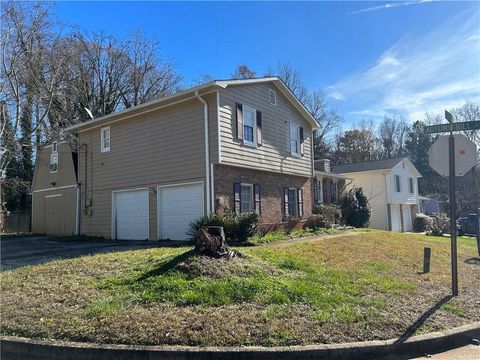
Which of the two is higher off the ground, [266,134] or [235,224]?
[266,134]

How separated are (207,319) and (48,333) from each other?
210 centimetres

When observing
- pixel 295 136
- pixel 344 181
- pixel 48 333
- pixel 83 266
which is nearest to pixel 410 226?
pixel 344 181

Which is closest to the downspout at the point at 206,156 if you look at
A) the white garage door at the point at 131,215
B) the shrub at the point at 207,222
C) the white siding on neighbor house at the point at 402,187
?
the shrub at the point at 207,222

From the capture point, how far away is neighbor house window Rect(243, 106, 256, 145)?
17.6 meters

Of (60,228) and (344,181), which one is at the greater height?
(344,181)

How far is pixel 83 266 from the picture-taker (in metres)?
9.50

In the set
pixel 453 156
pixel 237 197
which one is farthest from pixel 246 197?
pixel 453 156

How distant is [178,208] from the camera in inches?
674

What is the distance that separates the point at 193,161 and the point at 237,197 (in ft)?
7.23

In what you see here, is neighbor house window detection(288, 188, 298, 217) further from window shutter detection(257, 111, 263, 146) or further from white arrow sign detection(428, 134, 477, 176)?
white arrow sign detection(428, 134, 477, 176)

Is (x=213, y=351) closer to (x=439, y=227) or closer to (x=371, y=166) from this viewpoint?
(x=439, y=227)

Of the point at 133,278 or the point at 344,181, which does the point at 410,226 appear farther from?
the point at 133,278

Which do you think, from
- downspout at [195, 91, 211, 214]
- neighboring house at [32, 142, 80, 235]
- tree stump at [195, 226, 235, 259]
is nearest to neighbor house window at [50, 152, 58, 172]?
neighboring house at [32, 142, 80, 235]

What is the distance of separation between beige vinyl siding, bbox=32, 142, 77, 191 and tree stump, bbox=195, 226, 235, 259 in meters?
15.0
